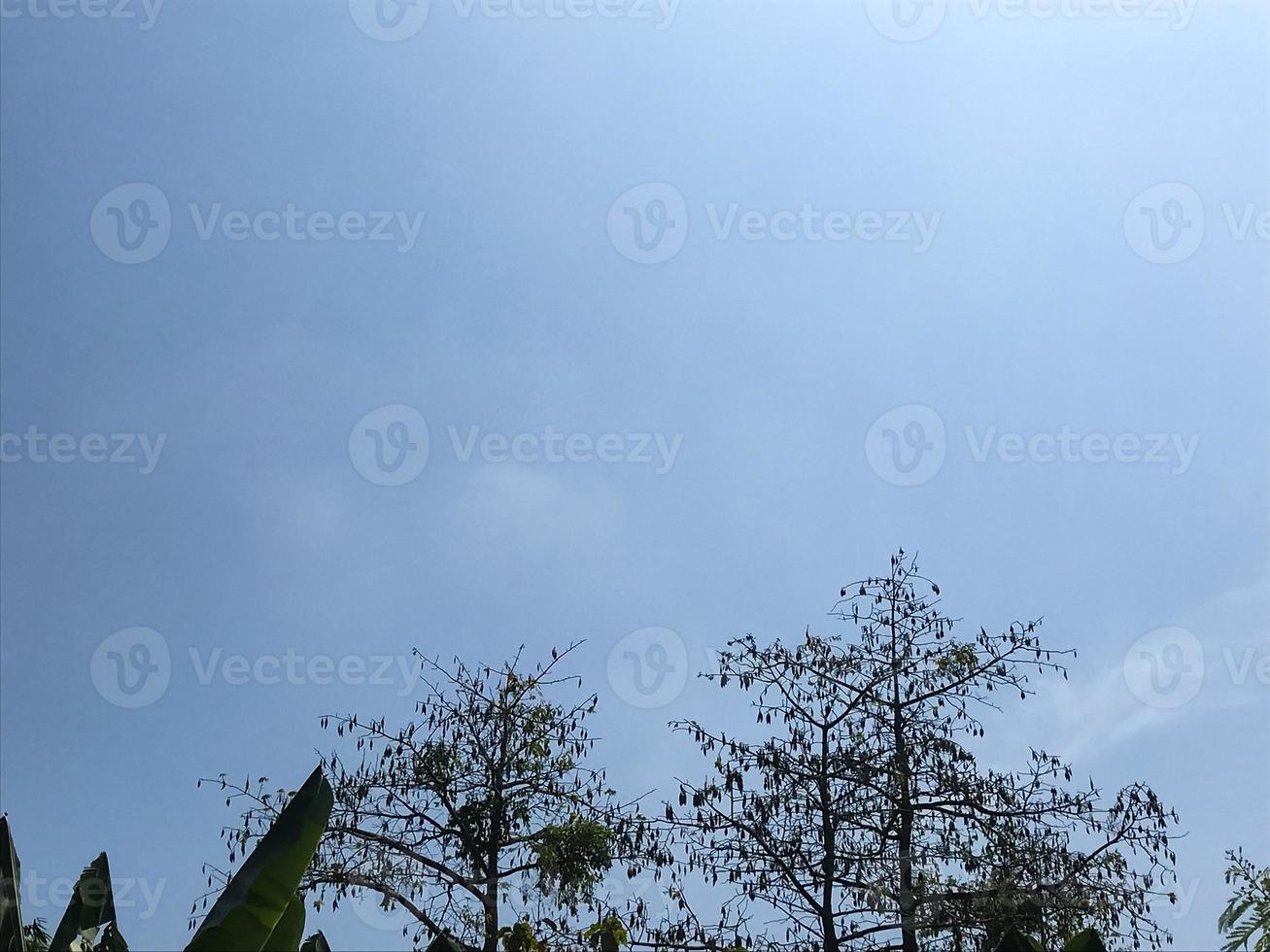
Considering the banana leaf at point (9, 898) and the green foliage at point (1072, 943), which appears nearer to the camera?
the green foliage at point (1072, 943)

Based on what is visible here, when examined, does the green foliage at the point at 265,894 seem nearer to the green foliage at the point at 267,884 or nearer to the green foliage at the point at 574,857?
the green foliage at the point at 267,884

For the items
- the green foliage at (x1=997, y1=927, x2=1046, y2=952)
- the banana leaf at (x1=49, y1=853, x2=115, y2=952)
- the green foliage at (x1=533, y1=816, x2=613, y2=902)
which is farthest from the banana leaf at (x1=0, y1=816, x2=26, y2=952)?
the green foliage at (x1=533, y1=816, x2=613, y2=902)

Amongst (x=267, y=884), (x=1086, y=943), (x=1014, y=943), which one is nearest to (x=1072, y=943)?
(x=1086, y=943)

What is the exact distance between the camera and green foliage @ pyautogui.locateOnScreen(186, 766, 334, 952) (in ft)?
11.2

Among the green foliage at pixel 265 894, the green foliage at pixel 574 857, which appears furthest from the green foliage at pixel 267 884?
the green foliage at pixel 574 857

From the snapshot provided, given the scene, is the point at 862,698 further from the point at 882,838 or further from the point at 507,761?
the point at 507,761

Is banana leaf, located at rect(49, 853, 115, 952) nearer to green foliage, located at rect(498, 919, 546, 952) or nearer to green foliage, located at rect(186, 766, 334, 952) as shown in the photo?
green foliage, located at rect(186, 766, 334, 952)

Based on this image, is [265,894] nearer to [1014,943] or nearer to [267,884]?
[267,884]

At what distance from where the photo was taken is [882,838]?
36.2ft

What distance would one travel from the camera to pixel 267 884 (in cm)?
347

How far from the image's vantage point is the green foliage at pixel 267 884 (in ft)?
11.2

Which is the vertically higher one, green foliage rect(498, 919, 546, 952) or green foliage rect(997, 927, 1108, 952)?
green foliage rect(498, 919, 546, 952)

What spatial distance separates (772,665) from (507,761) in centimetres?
355

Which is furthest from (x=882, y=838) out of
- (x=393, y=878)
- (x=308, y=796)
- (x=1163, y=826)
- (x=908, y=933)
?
(x=308, y=796)
